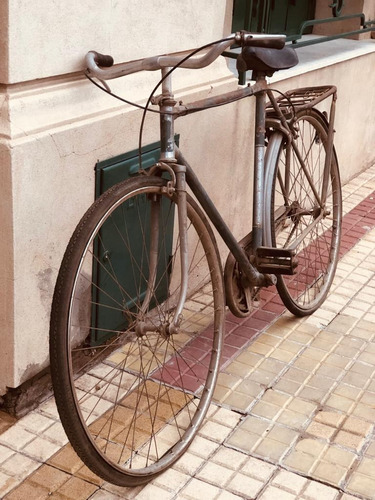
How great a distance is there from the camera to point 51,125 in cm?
333

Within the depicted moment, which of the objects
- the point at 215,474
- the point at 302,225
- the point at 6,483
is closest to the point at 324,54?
the point at 302,225

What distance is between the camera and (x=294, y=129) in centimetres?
432

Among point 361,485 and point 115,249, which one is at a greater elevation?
point 115,249

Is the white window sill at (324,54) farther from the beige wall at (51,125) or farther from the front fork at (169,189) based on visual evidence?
the front fork at (169,189)

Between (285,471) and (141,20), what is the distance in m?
2.09

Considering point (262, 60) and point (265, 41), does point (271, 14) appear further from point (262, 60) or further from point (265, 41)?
point (265, 41)

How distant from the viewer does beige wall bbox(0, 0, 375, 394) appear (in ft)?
10.4

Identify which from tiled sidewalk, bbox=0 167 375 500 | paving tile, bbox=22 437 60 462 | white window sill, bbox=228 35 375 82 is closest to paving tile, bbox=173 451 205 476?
tiled sidewalk, bbox=0 167 375 500

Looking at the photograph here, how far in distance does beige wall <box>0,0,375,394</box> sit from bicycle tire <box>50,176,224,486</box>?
0.20m

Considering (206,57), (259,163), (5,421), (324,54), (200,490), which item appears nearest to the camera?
(206,57)

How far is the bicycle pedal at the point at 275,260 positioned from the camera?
395 cm

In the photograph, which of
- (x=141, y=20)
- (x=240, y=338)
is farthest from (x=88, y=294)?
(x=141, y=20)

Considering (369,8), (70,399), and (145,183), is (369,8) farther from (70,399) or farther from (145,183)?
(70,399)

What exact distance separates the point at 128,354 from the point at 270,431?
71cm
